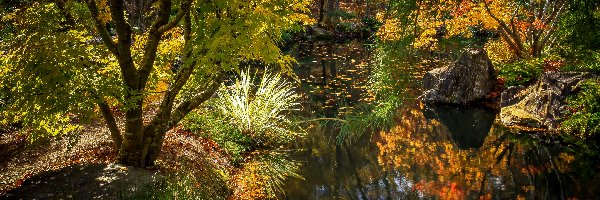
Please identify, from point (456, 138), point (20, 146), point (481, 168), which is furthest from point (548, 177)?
point (20, 146)

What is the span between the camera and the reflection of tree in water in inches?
253

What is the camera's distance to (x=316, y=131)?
9.36 meters

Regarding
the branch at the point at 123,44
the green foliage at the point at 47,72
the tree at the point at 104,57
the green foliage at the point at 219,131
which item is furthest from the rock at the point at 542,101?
the green foliage at the point at 47,72

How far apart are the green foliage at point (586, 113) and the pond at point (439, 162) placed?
0.47 metres

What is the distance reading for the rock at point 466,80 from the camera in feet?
36.3

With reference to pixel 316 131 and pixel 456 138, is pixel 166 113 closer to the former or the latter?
pixel 316 131

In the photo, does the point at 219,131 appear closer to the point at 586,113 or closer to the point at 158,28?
the point at 158,28

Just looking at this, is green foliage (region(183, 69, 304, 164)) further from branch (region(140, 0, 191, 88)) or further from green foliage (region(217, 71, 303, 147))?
branch (region(140, 0, 191, 88))

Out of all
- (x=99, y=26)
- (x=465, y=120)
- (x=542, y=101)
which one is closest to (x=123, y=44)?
(x=99, y=26)

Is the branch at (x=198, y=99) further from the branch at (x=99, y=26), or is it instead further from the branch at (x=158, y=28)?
the branch at (x=99, y=26)

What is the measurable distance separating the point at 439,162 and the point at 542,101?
342 centimetres

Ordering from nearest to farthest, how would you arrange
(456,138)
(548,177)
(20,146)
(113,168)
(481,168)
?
(113,168), (20,146), (548,177), (481,168), (456,138)

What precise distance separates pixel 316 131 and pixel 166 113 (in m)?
4.66

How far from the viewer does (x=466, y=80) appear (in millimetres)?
11094
